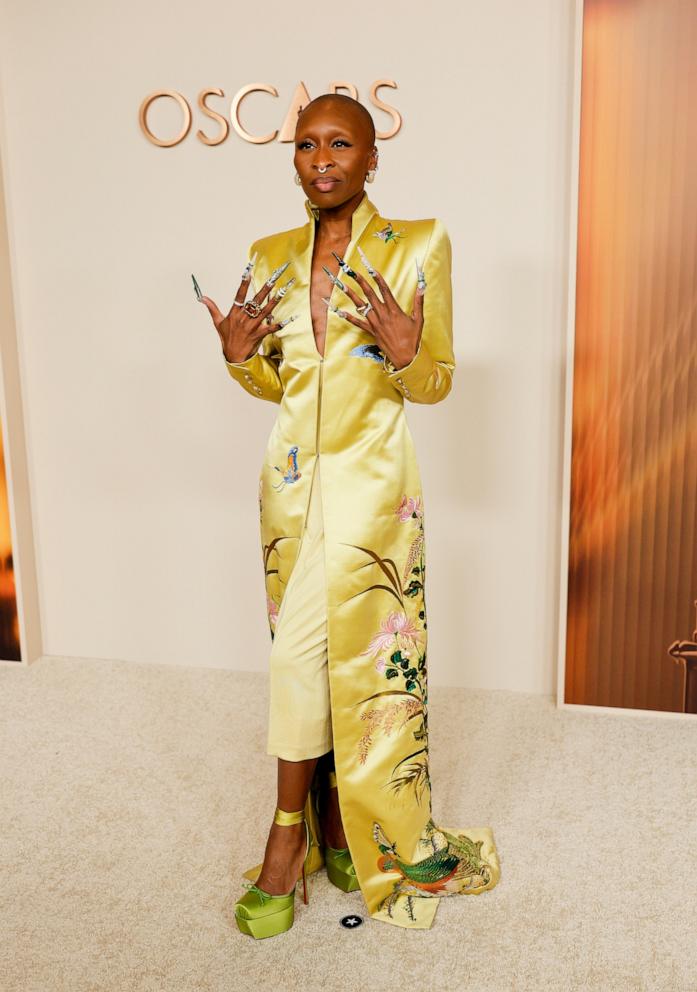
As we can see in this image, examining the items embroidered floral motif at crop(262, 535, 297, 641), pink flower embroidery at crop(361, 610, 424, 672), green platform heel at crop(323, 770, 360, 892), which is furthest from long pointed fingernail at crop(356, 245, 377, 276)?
green platform heel at crop(323, 770, 360, 892)

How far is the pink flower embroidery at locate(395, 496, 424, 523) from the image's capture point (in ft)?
6.05

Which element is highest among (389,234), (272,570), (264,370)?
(389,234)

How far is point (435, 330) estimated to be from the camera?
1776mm

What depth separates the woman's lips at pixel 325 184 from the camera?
5.66 ft

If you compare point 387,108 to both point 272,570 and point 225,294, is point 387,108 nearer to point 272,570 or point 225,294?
point 225,294

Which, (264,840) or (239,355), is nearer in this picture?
(239,355)

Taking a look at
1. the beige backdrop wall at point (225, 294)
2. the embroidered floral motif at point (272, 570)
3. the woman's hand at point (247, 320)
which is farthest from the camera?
the beige backdrop wall at point (225, 294)

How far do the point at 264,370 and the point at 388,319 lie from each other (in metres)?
0.34

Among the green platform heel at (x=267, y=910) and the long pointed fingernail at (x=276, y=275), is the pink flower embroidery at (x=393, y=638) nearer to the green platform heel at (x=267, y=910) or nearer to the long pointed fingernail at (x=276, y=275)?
the green platform heel at (x=267, y=910)

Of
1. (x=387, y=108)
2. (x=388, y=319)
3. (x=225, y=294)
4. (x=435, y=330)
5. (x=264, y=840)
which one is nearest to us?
(x=388, y=319)

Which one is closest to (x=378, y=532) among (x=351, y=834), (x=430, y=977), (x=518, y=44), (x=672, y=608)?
(x=351, y=834)

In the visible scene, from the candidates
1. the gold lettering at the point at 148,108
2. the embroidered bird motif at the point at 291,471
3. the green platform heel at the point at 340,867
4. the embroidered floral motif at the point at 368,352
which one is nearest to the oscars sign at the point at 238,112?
the gold lettering at the point at 148,108

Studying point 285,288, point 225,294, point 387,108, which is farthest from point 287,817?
point 387,108

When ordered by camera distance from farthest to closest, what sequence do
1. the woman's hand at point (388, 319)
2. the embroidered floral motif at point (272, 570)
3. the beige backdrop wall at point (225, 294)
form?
the beige backdrop wall at point (225, 294), the embroidered floral motif at point (272, 570), the woman's hand at point (388, 319)
